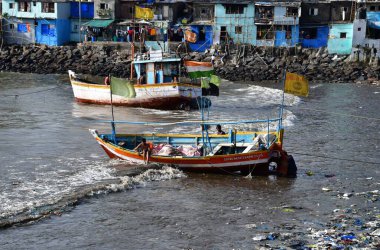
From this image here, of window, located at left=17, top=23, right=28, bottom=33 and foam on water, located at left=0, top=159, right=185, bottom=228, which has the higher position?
window, located at left=17, top=23, right=28, bottom=33

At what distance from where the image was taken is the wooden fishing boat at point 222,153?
20500 millimetres

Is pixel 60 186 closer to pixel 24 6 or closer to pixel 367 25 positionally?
pixel 367 25

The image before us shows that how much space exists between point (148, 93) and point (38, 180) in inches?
552

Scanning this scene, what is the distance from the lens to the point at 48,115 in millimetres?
31953

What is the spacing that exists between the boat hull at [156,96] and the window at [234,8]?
18174mm

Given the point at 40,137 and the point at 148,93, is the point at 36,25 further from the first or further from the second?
the point at 40,137

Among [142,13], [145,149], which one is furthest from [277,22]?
[145,149]

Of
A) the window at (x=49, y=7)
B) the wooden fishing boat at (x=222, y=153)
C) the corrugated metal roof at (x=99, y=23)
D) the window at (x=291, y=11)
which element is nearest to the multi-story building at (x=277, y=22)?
the window at (x=291, y=11)

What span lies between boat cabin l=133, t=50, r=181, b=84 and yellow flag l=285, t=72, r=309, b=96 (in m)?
13.6

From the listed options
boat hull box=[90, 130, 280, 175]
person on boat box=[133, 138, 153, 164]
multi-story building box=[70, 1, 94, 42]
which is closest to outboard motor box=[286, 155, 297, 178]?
boat hull box=[90, 130, 280, 175]

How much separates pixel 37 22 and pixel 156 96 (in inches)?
904

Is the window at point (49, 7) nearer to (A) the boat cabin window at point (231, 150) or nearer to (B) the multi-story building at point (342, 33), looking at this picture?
(B) the multi-story building at point (342, 33)

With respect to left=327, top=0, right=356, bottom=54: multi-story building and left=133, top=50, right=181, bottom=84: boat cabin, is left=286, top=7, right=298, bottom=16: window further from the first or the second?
left=133, top=50, right=181, bottom=84: boat cabin

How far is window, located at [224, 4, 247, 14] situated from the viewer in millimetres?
50344
